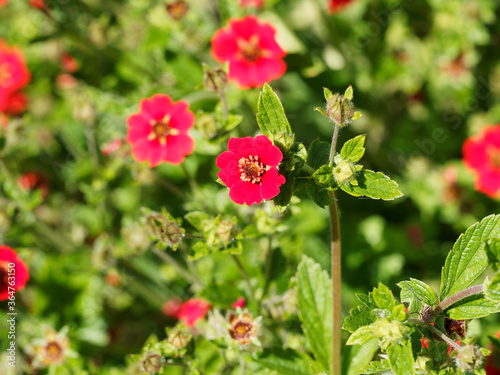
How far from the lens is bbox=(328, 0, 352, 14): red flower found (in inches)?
134

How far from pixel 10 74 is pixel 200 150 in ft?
7.22

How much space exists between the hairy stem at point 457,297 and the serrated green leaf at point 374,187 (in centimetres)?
28

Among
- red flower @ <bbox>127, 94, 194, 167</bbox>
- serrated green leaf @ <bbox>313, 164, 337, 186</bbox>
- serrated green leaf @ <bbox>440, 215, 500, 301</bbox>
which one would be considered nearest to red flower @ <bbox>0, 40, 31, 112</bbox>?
red flower @ <bbox>127, 94, 194, 167</bbox>

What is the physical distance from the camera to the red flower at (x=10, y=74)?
11.7 feet

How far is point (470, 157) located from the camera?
2.94m

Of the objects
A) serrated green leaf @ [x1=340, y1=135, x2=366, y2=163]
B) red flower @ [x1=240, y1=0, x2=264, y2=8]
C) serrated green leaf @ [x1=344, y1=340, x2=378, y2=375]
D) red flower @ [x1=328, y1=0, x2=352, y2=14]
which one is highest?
red flower @ [x1=328, y1=0, x2=352, y2=14]

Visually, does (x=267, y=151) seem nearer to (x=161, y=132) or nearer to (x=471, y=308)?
(x=471, y=308)

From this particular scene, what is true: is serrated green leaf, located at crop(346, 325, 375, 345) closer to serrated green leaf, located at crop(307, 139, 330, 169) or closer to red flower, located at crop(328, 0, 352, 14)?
serrated green leaf, located at crop(307, 139, 330, 169)

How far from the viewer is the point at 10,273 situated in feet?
7.54

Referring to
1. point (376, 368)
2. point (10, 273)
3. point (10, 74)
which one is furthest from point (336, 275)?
point (10, 74)

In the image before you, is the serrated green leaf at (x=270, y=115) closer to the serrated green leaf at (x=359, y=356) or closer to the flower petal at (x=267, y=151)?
the flower petal at (x=267, y=151)

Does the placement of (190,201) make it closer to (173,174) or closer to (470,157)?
(173,174)

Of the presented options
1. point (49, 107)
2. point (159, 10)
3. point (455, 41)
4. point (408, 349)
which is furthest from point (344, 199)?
point (49, 107)

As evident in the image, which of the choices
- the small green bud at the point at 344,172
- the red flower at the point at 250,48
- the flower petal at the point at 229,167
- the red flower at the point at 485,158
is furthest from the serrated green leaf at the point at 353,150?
the red flower at the point at 485,158
